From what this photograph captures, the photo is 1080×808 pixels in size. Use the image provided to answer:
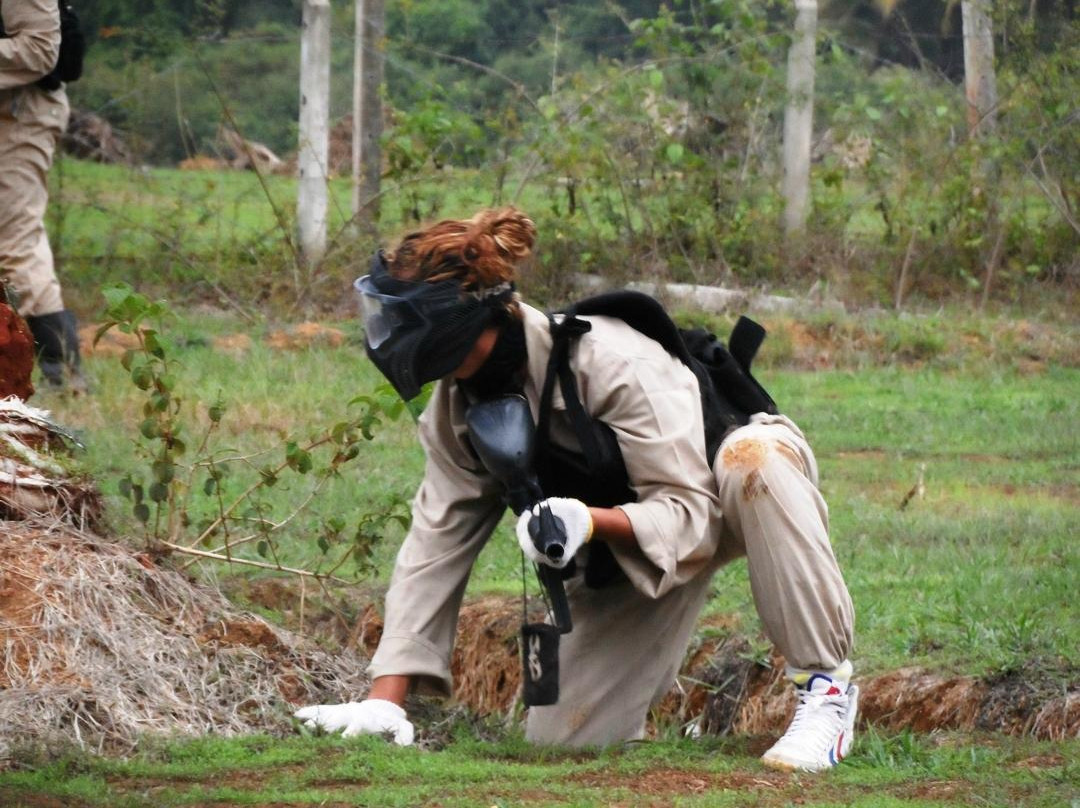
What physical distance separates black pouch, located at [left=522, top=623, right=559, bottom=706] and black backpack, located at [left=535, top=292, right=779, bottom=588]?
372 mm

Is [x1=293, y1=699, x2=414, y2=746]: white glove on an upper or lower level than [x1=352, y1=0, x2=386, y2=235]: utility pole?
lower

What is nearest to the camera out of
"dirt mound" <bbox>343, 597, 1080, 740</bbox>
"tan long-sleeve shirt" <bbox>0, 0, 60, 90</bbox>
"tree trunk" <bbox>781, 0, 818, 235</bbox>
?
"dirt mound" <bbox>343, 597, 1080, 740</bbox>

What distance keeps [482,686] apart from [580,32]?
17.8 meters

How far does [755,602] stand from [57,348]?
5.26 meters

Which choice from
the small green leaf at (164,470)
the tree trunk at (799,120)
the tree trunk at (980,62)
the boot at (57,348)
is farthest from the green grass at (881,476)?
Answer: the tree trunk at (980,62)

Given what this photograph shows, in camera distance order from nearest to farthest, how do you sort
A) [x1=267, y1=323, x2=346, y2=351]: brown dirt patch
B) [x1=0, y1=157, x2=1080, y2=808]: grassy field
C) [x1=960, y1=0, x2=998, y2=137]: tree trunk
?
1. [x1=0, y1=157, x2=1080, y2=808]: grassy field
2. [x1=267, y1=323, x2=346, y2=351]: brown dirt patch
3. [x1=960, y1=0, x2=998, y2=137]: tree trunk

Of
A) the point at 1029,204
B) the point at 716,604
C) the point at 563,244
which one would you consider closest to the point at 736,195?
the point at 563,244

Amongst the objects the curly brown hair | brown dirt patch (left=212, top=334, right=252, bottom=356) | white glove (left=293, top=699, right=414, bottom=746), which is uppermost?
the curly brown hair

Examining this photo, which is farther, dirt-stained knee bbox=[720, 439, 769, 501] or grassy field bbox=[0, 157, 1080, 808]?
dirt-stained knee bbox=[720, 439, 769, 501]

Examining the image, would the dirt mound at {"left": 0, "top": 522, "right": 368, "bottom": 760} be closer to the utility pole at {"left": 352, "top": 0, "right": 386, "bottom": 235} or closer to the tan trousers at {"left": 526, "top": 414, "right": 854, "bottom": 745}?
the tan trousers at {"left": 526, "top": 414, "right": 854, "bottom": 745}

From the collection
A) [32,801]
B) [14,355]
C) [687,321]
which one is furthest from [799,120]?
[32,801]

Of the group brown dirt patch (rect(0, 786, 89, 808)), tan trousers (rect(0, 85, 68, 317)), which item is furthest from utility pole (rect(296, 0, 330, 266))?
brown dirt patch (rect(0, 786, 89, 808))

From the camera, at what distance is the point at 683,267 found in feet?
42.1

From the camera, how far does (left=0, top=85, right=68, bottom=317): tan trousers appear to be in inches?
330
